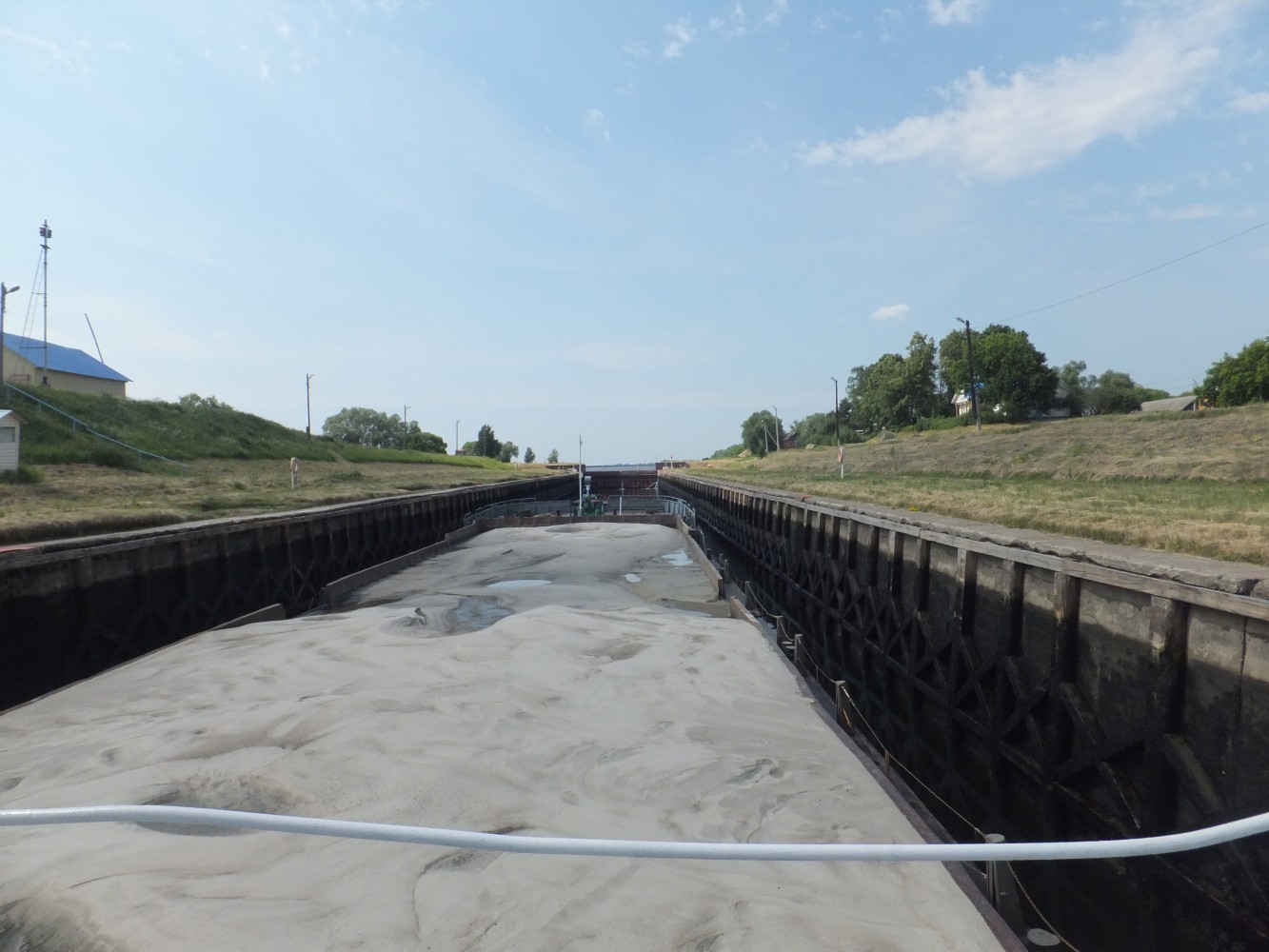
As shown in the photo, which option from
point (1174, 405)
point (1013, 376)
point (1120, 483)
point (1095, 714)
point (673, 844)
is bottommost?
point (1095, 714)

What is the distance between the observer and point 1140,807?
5.42 meters

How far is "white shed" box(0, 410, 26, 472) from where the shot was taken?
64.4 ft

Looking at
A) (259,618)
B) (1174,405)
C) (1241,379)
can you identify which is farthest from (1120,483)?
(1174,405)

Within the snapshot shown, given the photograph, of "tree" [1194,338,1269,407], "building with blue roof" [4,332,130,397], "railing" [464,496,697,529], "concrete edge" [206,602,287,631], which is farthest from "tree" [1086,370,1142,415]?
"building with blue roof" [4,332,130,397]

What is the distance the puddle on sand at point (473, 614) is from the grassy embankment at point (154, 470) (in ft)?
27.6

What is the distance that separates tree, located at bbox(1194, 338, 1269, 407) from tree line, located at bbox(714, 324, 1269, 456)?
60 mm

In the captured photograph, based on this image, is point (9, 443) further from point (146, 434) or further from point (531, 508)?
point (146, 434)

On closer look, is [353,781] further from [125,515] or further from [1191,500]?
[1191,500]

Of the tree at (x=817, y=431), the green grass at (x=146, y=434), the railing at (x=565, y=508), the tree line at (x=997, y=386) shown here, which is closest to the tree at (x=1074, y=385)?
the tree line at (x=997, y=386)

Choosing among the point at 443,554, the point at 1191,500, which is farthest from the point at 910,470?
the point at 443,554

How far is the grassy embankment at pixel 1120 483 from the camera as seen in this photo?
9344mm

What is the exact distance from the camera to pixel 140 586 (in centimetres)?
984

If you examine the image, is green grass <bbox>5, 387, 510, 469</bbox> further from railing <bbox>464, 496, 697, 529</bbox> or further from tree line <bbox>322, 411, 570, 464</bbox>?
tree line <bbox>322, 411, 570, 464</bbox>

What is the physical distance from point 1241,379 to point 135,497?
246 feet
